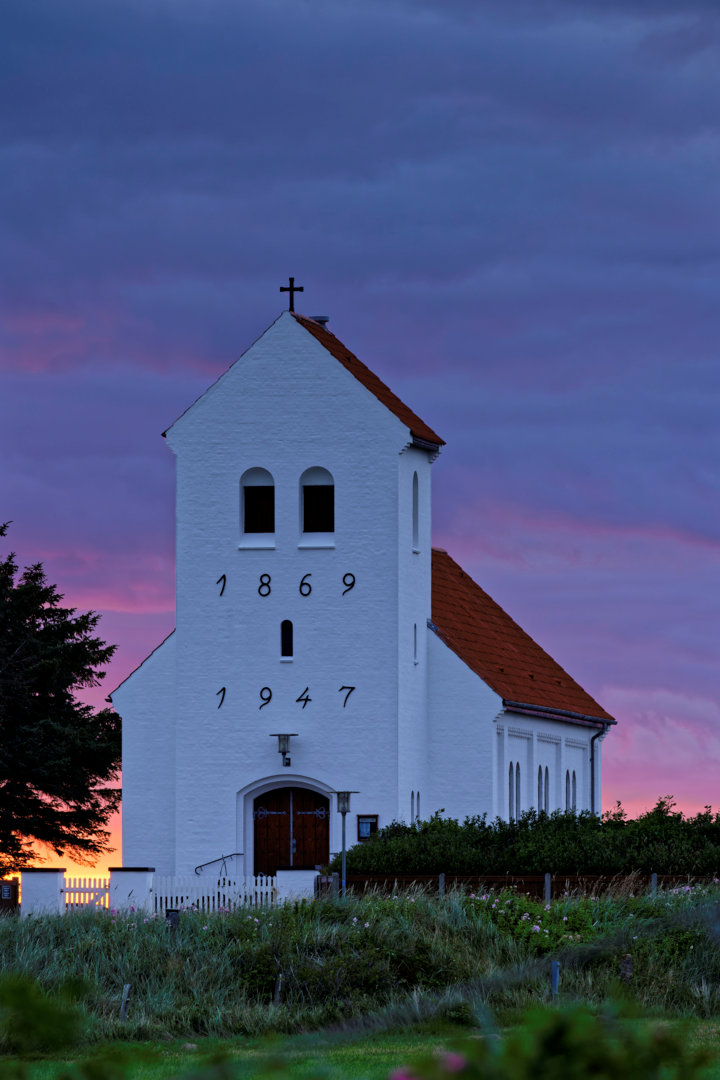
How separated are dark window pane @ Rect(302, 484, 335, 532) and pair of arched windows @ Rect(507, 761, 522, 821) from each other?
861 cm

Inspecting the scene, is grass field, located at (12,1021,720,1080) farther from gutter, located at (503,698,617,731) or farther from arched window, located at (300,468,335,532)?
gutter, located at (503,698,617,731)

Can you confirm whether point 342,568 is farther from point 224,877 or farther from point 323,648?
point 224,877

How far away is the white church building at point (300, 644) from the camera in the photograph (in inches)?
1588

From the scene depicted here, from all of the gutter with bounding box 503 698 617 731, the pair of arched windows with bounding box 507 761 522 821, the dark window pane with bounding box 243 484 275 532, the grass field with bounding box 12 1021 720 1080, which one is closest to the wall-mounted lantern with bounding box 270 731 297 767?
the dark window pane with bounding box 243 484 275 532

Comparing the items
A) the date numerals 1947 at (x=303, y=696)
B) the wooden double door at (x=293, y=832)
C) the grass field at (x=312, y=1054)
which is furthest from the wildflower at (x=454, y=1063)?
the wooden double door at (x=293, y=832)

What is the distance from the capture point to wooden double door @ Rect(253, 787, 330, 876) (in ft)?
134

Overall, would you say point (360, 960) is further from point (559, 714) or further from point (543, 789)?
point (559, 714)

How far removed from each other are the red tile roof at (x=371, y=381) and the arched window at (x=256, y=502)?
3.30m

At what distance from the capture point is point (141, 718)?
141 feet

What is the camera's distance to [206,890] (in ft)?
120

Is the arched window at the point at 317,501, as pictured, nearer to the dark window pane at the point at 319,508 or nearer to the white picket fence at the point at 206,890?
the dark window pane at the point at 319,508

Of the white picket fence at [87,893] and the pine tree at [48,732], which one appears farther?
the pine tree at [48,732]

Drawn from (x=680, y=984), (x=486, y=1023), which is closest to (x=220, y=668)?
(x=680, y=984)

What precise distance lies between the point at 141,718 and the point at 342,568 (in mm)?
6608
